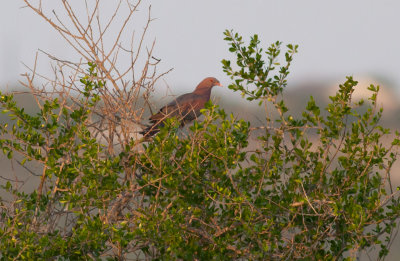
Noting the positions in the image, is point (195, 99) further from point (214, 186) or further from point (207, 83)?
point (214, 186)

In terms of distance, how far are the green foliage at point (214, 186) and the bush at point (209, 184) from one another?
0.01 metres

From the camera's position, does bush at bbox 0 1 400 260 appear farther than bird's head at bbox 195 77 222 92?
No

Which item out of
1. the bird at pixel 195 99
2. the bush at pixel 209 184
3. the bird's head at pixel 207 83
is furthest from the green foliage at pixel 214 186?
the bird's head at pixel 207 83

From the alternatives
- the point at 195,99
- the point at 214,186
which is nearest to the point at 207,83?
the point at 195,99

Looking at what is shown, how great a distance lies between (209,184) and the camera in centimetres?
513

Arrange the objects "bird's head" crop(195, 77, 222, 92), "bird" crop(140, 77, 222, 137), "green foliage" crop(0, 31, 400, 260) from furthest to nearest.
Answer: "bird's head" crop(195, 77, 222, 92)
"bird" crop(140, 77, 222, 137)
"green foliage" crop(0, 31, 400, 260)

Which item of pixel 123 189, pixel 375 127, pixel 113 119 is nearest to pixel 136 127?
pixel 113 119

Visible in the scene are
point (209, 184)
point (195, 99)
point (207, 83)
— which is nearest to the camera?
point (209, 184)

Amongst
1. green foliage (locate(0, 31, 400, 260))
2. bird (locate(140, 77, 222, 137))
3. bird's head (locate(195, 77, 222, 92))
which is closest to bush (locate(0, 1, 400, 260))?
green foliage (locate(0, 31, 400, 260))

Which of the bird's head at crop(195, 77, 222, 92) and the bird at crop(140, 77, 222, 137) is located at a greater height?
the bird's head at crop(195, 77, 222, 92)

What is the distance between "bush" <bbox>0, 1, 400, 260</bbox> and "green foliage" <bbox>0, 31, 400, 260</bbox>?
1 centimetres

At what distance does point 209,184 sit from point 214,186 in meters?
0.04

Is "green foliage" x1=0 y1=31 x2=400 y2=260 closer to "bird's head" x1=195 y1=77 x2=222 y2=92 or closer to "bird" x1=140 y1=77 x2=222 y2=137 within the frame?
"bird" x1=140 y1=77 x2=222 y2=137

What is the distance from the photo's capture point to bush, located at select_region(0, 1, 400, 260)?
16.7 ft
